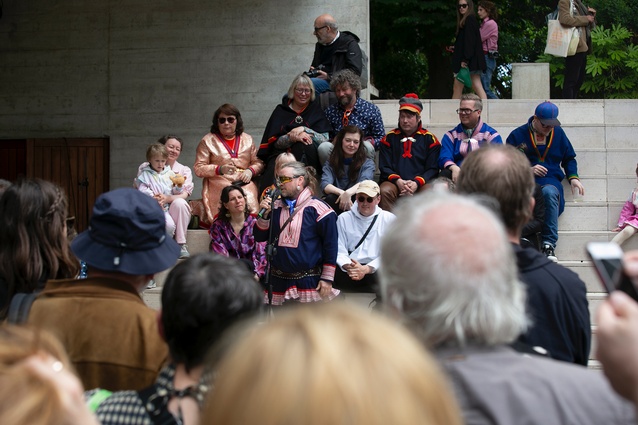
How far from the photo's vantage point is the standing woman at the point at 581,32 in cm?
1222

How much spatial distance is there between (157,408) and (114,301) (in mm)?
737

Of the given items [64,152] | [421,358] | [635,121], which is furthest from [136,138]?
[421,358]

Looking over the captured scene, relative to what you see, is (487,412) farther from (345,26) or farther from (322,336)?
(345,26)

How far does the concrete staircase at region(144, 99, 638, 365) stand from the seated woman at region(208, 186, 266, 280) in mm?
769

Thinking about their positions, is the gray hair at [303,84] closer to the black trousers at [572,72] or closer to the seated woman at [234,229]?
the seated woman at [234,229]

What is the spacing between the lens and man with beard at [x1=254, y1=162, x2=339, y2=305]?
23.3 ft

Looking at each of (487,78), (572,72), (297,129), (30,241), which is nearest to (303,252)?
(297,129)

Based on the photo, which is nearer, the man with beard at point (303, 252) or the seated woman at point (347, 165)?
the man with beard at point (303, 252)

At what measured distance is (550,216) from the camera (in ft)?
28.2

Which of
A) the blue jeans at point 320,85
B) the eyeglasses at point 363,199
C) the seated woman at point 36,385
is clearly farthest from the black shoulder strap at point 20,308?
the blue jeans at point 320,85

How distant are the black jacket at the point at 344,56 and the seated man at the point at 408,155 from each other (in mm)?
1406

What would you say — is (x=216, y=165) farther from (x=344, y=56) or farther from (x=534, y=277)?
(x=534, y=277)

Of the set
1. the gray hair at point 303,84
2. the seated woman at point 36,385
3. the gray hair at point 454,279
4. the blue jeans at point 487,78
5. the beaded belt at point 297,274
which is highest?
the blue jeans at point 487,78

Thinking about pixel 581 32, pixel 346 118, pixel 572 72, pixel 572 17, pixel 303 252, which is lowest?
pixel 303 252
